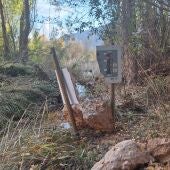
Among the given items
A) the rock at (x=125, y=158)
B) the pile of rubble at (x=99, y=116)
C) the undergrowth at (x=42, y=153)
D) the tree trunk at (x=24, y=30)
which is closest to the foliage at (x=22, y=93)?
the pile of rubble at (x=99, y=116)

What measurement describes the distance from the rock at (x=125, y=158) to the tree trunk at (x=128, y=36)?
499cm

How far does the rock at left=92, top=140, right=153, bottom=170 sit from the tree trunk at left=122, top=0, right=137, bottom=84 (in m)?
4.99

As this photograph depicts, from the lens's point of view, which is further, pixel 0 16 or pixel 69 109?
pixel 0 16

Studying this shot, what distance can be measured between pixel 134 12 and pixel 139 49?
0.84m

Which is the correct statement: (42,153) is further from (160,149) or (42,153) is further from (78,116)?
(160,149)

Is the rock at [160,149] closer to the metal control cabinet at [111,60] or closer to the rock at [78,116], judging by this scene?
the metal control cabinet at [111,60]

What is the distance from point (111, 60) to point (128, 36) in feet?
12.1

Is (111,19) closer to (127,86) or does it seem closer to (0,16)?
(127,86)

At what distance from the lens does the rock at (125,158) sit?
4117mm

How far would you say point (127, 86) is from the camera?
918 centimetres

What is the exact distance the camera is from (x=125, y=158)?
417 centimetres

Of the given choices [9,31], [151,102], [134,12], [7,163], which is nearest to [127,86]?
[134,12]

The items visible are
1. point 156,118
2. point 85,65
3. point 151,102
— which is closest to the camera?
point 156,118

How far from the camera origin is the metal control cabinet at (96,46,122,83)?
5645mm
